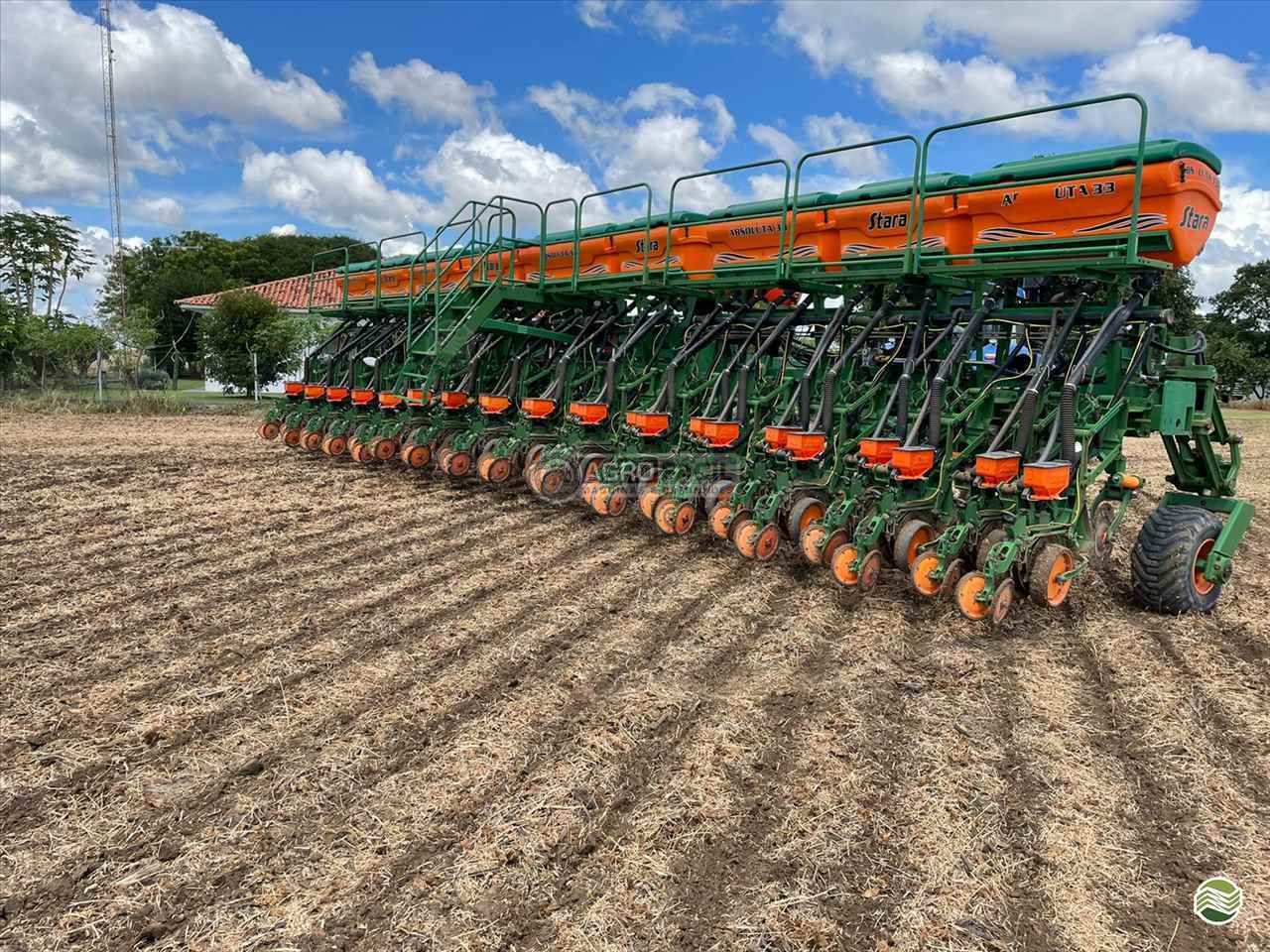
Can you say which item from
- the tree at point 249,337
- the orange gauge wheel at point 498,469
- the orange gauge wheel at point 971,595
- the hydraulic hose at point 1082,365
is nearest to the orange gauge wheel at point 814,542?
the orange gauge wheel at point 971,595

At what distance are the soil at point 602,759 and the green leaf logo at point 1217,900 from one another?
0.15 ft

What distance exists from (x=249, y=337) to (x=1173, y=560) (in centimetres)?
2700

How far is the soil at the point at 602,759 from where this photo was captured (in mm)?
3426

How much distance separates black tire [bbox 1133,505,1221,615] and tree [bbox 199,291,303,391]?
2580 cm

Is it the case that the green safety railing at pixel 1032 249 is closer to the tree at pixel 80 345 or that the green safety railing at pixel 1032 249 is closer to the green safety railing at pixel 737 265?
the green safety railing at pixel 737 265

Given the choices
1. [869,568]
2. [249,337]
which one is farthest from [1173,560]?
[249,337]

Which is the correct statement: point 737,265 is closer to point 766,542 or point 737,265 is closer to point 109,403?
point 766,542

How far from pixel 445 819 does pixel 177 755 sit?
1590 millimetres

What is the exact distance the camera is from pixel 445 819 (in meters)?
3.98

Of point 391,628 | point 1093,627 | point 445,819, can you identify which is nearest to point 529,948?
point 445,819

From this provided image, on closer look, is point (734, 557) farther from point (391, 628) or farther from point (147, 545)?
point (147, 545)

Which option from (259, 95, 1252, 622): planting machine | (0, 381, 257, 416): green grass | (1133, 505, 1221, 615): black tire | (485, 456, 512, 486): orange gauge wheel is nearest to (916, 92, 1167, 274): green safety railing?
(259, 95, 1252, 622): planting machine

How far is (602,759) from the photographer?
4566mm

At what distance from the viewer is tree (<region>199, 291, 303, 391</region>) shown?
27.6 m
